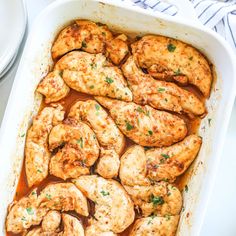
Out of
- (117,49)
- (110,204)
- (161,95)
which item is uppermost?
(117,49)

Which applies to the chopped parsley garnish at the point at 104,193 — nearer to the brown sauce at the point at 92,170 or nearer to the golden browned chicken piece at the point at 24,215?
the brown sauce at the point at 92,170

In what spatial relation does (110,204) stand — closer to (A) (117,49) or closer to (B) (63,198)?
(B) (63,198)

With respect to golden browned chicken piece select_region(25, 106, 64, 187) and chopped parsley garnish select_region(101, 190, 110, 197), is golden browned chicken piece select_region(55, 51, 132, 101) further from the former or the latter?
chopped parsley garnish select_region(101, 190, 110, 197)

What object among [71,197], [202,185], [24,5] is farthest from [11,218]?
[24,5]

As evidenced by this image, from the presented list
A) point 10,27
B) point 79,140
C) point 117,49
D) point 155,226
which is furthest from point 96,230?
point 10,27

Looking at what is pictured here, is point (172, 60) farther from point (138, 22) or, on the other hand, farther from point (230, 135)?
point (230, 135)
